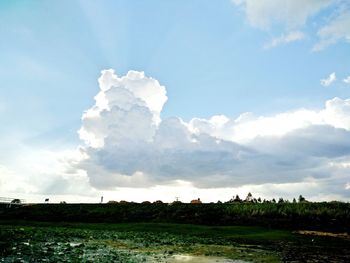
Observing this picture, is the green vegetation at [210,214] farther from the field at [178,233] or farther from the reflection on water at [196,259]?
the reflection on water at [196,259]

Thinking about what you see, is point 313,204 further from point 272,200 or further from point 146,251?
point 146,251

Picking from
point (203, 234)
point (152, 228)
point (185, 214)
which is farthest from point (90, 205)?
point (203, 234)

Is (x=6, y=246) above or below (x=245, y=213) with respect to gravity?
below

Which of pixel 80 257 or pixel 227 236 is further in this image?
pixel 227 236

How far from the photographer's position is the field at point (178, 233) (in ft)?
65.7

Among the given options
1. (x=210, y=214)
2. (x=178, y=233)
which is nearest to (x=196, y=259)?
(x=178, y=233)

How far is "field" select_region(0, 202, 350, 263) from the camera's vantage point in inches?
789

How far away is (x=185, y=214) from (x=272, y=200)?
13518 millimetres

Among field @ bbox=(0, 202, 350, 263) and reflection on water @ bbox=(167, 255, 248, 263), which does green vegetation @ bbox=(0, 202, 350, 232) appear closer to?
field @ bbox=(0, 202, 350, 263)

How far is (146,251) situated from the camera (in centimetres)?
2150

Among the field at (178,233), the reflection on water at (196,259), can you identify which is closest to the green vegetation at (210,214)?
the field at (178,233)

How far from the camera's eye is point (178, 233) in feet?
124

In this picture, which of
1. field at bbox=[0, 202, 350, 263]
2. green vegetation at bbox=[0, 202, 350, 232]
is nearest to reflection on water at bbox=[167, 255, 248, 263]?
field at bbox=[0, 202, 350, 263]

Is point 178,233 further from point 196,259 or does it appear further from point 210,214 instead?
point 196,259
